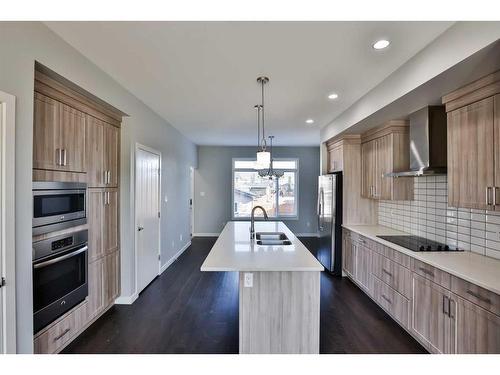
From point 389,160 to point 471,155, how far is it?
137 cm

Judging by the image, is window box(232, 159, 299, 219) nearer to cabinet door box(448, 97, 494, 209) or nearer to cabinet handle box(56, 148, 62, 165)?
cabinet door box(448, 97, 494, 209)

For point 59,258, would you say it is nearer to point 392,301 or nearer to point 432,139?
point 392,301

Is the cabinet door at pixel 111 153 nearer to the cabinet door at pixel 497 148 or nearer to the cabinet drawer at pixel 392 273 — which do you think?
the cabinet drawer at pixel 392 273

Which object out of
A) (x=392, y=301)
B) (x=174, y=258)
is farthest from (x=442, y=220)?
(x=174, y=258)

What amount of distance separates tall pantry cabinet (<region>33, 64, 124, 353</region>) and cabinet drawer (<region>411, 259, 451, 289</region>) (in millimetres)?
3209

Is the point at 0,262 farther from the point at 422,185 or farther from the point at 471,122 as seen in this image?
the point at 422,185

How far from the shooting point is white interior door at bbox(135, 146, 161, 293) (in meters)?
3.41

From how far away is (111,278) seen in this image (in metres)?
2.96

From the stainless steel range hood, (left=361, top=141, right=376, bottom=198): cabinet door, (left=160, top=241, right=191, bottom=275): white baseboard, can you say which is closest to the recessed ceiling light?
the stainless steel range hood

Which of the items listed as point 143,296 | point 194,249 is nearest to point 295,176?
point 194,249

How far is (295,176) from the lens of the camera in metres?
7.61

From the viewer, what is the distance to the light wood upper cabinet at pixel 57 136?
6.32 ft

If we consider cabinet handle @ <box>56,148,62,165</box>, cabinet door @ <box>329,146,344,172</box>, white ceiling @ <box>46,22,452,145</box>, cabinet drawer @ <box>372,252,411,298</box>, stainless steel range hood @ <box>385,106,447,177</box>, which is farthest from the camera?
cabinet door @ <box>329,146,344,172</box>

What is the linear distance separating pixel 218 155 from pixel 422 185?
17.8 feet
